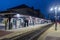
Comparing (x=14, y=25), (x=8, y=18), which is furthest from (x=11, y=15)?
(x=14, y=25)

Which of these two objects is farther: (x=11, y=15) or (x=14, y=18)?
(x=14, y=18)

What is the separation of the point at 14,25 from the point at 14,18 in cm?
178

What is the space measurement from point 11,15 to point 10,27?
2737 millimetres

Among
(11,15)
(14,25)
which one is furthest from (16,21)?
(11,15)

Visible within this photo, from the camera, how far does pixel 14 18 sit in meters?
38.5

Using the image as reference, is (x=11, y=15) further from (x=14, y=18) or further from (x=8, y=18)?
(x=14, y=18)

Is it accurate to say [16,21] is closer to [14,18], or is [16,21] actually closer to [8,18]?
[14,18]

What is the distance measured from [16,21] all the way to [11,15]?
3268 mm

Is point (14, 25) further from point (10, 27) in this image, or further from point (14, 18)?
point (10, 27)

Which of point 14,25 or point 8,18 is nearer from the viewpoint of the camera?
point 8,18

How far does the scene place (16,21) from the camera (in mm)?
37688

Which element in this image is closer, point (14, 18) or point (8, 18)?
point (8, 18)

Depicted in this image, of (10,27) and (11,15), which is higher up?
(11,15)

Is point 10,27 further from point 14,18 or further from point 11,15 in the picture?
point 14,18
